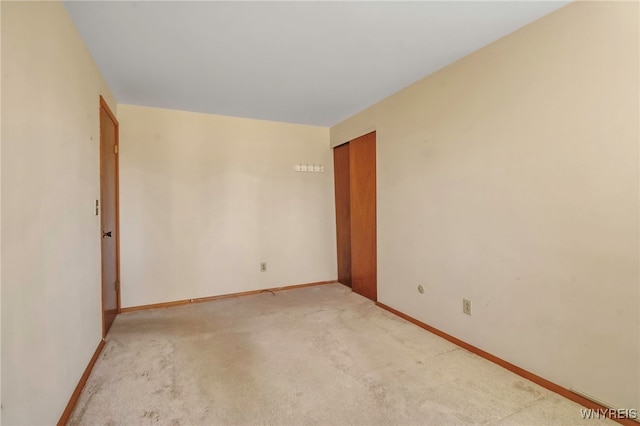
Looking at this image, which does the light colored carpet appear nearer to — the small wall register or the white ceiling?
the small wall register

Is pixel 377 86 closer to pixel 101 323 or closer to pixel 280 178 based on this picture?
pixel 280 178

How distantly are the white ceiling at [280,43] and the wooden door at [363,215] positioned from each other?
29.0 inches

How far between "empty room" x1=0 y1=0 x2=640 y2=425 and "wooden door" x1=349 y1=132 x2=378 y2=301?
0.36ft

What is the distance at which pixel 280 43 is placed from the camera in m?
2.06

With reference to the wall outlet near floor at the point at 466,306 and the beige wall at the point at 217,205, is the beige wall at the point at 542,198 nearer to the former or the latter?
the wall outlet near floor at the point at 466,306

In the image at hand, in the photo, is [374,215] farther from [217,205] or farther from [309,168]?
[217,205]

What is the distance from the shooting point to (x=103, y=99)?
8.31 ft

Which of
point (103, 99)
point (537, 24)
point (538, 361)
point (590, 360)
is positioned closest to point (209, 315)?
point (103, 99)

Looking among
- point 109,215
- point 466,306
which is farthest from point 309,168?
point 466,306

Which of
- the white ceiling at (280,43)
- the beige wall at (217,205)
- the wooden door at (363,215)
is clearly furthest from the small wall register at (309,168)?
the white ceiling at (280,43)

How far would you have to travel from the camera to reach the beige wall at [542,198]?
1538mm

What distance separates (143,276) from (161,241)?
418mm

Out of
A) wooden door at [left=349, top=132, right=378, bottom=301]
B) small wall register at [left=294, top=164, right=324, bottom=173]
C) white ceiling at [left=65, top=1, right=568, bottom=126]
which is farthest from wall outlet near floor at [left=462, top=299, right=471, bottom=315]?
small wall register at [left=294, top=164, right=324, bottom=173]

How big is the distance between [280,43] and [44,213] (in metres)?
1.69
